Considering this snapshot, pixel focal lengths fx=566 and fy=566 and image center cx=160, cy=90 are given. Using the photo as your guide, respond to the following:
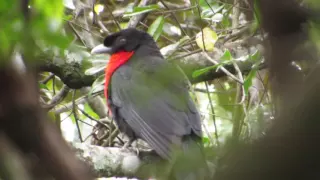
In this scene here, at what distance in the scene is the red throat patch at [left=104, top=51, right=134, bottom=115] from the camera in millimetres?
3953

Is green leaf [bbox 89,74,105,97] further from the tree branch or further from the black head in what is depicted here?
the black head

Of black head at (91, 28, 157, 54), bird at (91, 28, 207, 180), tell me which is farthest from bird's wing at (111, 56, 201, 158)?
black head at (91, 28, 157, 54)

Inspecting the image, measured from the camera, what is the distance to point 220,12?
154 inches

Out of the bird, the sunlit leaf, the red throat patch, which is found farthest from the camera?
the red throat patch

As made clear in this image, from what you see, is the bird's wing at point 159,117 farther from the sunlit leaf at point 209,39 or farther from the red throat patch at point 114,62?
the sunlit leaf at point 209,39

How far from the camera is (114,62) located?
4.12m

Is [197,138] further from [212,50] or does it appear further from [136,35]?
[136,35]

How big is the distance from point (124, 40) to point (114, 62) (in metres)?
0.29

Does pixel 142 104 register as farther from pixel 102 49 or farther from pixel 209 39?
pixel 102 49

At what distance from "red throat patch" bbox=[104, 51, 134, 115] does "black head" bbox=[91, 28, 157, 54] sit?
0.05 metres

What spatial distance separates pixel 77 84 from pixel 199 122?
928mm

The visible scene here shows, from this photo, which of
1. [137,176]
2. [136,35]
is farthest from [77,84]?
Result: [137,176]

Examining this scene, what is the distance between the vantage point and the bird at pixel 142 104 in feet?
10.4

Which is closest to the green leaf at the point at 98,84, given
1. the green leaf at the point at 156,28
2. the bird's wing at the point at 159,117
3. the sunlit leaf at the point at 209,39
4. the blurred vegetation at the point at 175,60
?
the blurred vegetation at the point at 175,60
